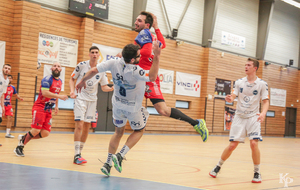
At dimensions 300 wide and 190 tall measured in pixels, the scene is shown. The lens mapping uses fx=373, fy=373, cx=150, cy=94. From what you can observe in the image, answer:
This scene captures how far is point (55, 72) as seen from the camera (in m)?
7.50

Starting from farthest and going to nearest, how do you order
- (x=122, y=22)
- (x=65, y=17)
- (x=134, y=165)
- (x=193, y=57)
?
(x=193, y=57) → (x=122, y=22) → (x=65, y=17) → (x=134, y=165)

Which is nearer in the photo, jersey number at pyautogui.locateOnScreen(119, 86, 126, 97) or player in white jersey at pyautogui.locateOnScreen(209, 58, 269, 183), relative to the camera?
jersey number at pyautogui.locateOnScreen(119, 86, 126, 97)

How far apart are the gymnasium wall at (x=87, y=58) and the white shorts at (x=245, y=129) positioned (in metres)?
A: 11.7

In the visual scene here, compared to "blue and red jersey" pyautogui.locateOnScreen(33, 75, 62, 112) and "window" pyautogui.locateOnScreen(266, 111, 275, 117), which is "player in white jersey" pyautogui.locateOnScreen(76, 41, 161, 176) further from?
"window" pyautogui.locateOnScreen(266, 111, 275, 117)

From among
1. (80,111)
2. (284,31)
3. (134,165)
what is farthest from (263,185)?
(284,31)

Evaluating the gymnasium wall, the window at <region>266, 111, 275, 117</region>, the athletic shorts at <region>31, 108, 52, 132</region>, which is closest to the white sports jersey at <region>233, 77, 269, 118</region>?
the athletic shorts at <region>31, 108, 52, 132</region>

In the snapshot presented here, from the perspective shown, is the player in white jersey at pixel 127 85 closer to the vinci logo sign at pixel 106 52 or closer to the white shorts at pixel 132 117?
the white shorts at pixel 132 117

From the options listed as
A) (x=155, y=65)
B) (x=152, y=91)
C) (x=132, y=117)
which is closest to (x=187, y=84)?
(x=152, y=91)

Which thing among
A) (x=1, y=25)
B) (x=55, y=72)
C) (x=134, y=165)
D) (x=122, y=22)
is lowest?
(x=134, y=165)

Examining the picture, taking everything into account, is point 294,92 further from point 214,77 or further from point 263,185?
point 263,185

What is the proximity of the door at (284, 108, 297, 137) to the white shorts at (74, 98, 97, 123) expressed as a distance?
2657 cm

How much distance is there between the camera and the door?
30.8 m

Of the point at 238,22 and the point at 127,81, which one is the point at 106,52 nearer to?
the point at 238,22

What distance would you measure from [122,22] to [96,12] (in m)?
2.04
